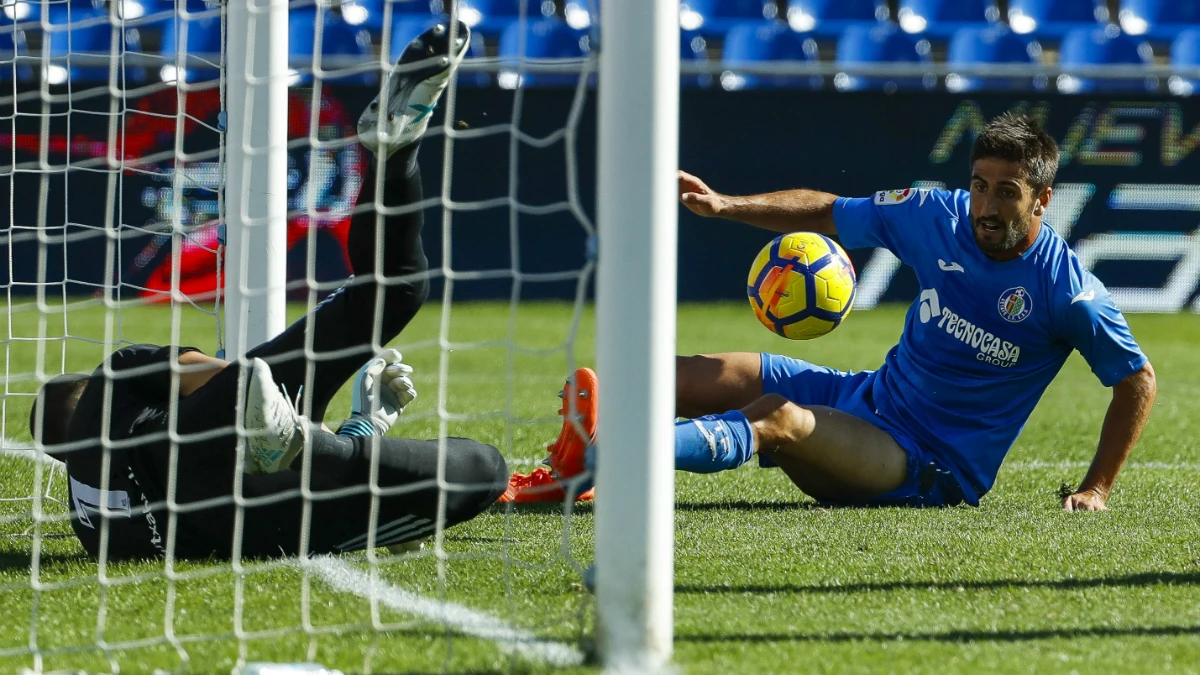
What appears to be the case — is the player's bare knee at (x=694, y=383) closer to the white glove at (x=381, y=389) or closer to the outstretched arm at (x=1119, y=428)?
the white glove at (x=381, y=389)

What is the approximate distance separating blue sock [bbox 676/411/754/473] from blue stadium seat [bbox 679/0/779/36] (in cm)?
1119

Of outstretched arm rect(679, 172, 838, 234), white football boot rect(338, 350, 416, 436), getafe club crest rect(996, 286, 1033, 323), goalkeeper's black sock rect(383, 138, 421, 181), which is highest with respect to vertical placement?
goalkeeper's black sock rect(383, 138, 421, 181)

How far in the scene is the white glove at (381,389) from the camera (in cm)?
372

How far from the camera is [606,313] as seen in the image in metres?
2.35

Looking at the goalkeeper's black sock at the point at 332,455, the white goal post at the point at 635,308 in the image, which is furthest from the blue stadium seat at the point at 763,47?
the white goal post at the point at 635,308

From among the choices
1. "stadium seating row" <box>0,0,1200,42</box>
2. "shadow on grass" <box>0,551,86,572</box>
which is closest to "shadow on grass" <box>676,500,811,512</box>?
"shadow on grass" <box>0,551,86,572</box>

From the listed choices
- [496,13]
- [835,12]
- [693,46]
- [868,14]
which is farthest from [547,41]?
[868,14]

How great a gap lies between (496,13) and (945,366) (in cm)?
1139

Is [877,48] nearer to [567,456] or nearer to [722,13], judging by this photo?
[722,13]

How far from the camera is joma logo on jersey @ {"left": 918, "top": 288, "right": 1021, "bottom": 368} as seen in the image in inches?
165

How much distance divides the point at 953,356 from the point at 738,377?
29.3 inches

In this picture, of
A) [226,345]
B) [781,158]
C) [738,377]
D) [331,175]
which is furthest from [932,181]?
[226,345]

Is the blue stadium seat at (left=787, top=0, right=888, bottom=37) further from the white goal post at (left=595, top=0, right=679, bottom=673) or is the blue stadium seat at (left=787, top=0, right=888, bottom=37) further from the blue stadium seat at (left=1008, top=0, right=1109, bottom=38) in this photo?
the white goal post at (left=595, top=0, right=679, bottom=673)

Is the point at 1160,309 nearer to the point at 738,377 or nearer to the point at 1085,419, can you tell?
the point at 1085,419
